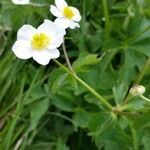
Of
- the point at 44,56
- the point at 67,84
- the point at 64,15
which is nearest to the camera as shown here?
the point at 44,56

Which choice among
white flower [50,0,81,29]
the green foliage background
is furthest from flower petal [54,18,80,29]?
the green foliage background

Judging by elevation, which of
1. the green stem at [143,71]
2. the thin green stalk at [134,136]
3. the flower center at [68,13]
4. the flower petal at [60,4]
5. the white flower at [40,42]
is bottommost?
the thin green stalk at [134,136]

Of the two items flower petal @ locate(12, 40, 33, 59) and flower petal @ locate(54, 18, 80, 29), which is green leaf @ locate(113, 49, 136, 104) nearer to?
flower petal @ locate(54, 18, 80, 29)

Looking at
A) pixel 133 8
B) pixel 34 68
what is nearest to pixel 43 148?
pixel 34 68

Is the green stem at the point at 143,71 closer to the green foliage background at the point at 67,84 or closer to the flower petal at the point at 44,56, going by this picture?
the green foliage background at the point at 67,84

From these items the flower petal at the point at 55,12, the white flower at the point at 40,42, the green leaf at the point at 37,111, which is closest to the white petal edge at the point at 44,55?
the white flower at the point at 40,42

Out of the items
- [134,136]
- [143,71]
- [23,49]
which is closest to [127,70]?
[143,71]

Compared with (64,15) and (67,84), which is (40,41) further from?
(67,84)

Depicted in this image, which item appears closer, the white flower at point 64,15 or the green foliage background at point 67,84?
the white flower at point 64,15
